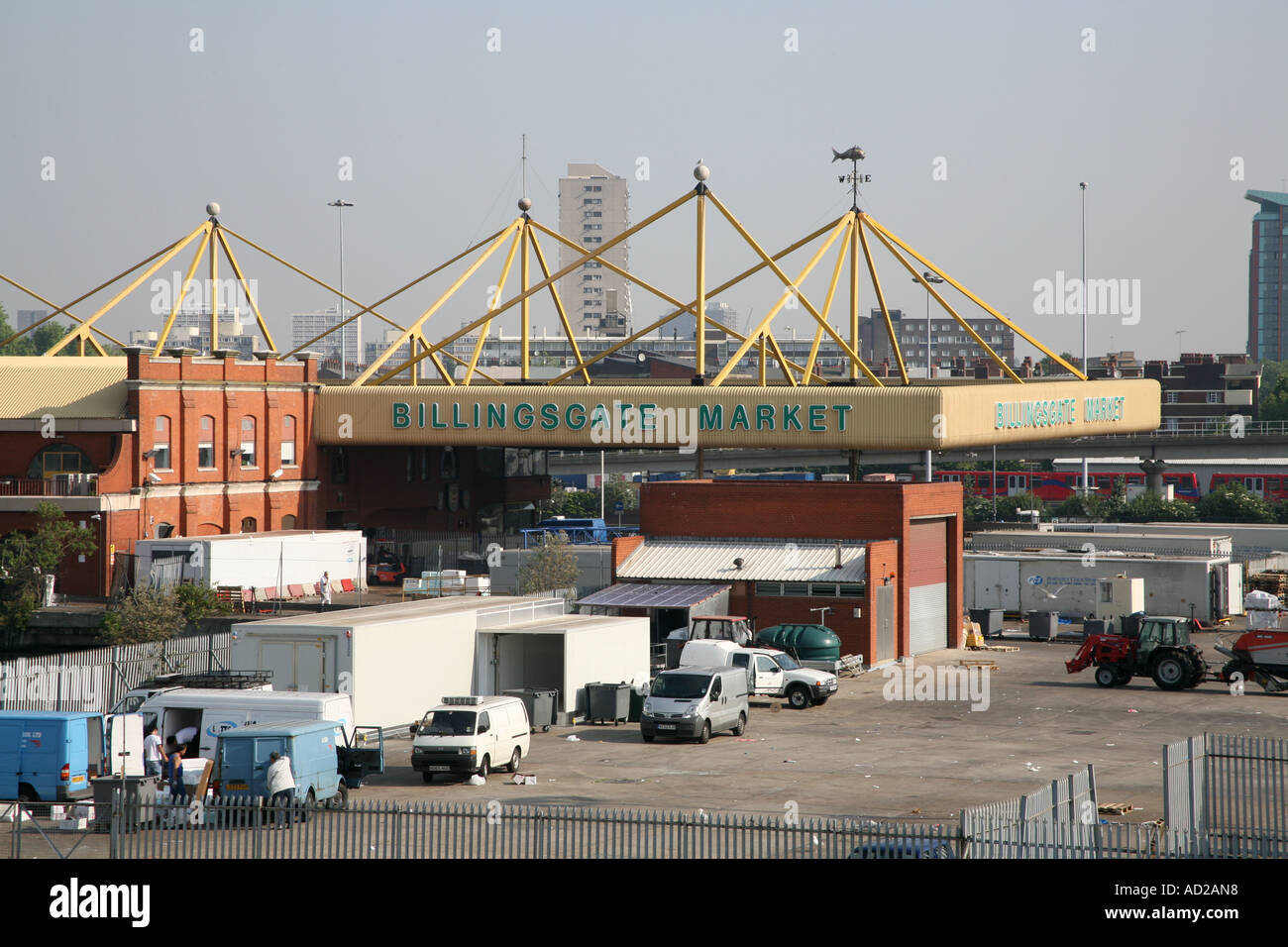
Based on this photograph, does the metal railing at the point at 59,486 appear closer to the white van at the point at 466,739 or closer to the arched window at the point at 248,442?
the arched window at the point at 248,442

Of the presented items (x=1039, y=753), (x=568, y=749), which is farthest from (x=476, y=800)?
(x=1039, y=753)

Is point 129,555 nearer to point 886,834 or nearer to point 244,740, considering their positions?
point 244,740

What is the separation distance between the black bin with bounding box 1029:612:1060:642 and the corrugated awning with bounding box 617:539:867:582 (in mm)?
9122

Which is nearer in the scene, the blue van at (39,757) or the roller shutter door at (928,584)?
the blue van at (39,757)

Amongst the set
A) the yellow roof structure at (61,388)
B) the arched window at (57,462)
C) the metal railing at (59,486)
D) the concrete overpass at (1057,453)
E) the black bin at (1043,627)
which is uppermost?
the yellow roof structure at (61,388)

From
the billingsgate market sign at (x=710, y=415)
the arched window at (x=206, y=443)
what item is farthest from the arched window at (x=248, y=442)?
the billingsgate market sign at (x=710, y=415)

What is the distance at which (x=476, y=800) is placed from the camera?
86.6 feet

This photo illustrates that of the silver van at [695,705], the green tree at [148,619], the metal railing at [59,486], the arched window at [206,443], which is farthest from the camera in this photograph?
the arched window at [206,443]

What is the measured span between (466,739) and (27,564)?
94.1 feet

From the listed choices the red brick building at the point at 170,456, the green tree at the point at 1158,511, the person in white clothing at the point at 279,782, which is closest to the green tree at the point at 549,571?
the red brick building at the point at 170,456

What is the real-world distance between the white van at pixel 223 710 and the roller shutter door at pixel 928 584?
25329mm

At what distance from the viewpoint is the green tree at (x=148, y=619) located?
4456 cm

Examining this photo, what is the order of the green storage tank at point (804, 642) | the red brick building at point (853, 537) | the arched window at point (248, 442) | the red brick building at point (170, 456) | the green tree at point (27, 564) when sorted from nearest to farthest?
the green storage tank at point (804, 642), the red brick building at point (853, 537), the green tree at point (27, 564), the red brick building at point (170, 456), the arched window at point (248, 442)

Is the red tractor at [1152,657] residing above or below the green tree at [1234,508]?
below
